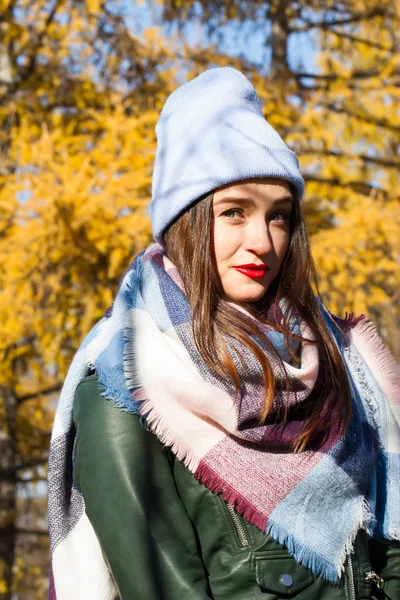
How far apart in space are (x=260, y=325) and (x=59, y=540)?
595 mm

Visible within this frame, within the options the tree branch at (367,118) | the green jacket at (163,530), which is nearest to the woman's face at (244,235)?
the green jacket at (163,530)

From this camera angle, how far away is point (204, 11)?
22.6 ft

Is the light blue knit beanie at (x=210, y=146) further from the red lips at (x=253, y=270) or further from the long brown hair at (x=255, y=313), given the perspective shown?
the red lips at (x=253, y=270)

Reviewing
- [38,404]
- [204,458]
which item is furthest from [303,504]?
[38,404]

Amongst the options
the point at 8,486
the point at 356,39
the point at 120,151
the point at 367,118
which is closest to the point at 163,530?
the point at 120,151

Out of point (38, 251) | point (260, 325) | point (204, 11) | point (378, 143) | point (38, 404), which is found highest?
point (204, 11)

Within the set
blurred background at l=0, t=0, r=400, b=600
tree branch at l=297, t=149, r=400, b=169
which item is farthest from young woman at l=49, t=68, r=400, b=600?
tree branch at l=297, t=149, r=400, b=169

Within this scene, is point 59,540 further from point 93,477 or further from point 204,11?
point 204,11

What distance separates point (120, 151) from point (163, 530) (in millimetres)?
4414

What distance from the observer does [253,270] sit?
1.81 meters

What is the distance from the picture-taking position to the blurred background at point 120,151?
5340 millimetres

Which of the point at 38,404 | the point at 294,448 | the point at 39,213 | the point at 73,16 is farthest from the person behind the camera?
the point at 38,404

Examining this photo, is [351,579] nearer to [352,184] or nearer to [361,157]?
[352,184]

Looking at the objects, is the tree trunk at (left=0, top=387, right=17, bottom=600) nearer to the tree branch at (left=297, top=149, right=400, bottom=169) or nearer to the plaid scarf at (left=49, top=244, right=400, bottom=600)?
the tree branch at (left=297, top=149, right=400, bottom=169)
